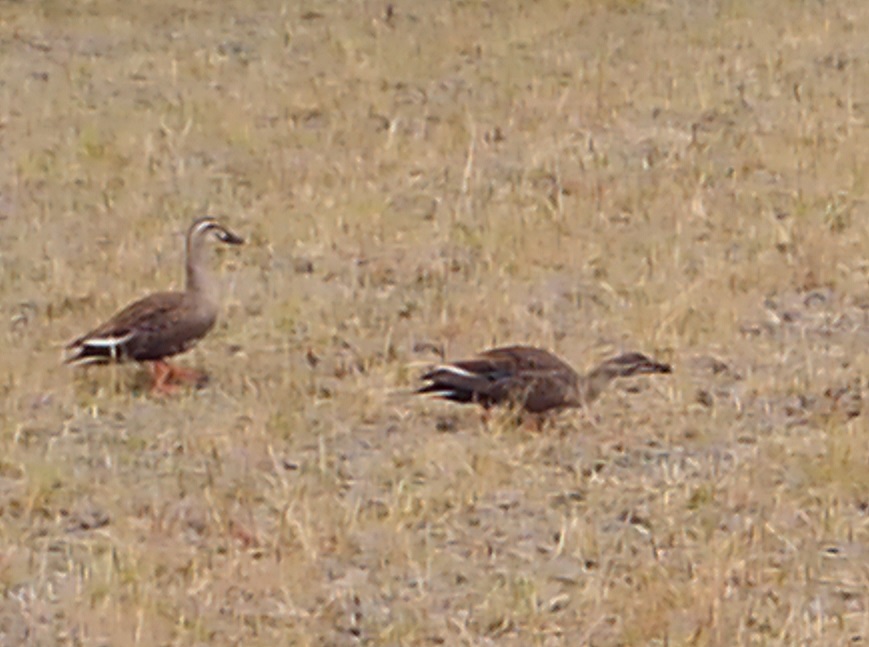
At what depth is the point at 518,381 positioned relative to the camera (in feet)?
34.8

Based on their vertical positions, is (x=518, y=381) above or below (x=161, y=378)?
above

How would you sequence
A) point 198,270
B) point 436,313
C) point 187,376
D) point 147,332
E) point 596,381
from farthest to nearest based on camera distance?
point 436,313, point 198,270, point 187,376, point 147,332, point 596,381

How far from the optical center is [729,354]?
11.9m

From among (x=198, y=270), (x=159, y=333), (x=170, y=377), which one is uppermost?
(x=198, y=270)

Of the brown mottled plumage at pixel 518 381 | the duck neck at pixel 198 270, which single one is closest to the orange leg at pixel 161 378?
the duck neck at pixel 198 270

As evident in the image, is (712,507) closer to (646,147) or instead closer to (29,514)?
(29,514)

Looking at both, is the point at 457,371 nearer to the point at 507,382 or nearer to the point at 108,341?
the point at 507,382

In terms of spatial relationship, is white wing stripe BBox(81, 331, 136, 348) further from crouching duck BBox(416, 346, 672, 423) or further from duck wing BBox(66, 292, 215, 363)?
crouching duck BBox(416, 346, 672, 423)

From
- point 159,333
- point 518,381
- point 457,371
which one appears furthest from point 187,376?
point 518,381

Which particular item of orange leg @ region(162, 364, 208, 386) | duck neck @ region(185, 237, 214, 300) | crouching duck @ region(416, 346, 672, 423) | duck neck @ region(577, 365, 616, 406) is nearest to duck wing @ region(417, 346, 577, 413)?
crouching duck @ region(416, 346, 672, 423)

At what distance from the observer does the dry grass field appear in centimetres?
870

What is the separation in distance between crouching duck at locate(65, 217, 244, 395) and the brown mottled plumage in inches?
51.1

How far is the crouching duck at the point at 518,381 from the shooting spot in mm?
10625

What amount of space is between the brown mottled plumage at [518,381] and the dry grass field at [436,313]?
159 mm
